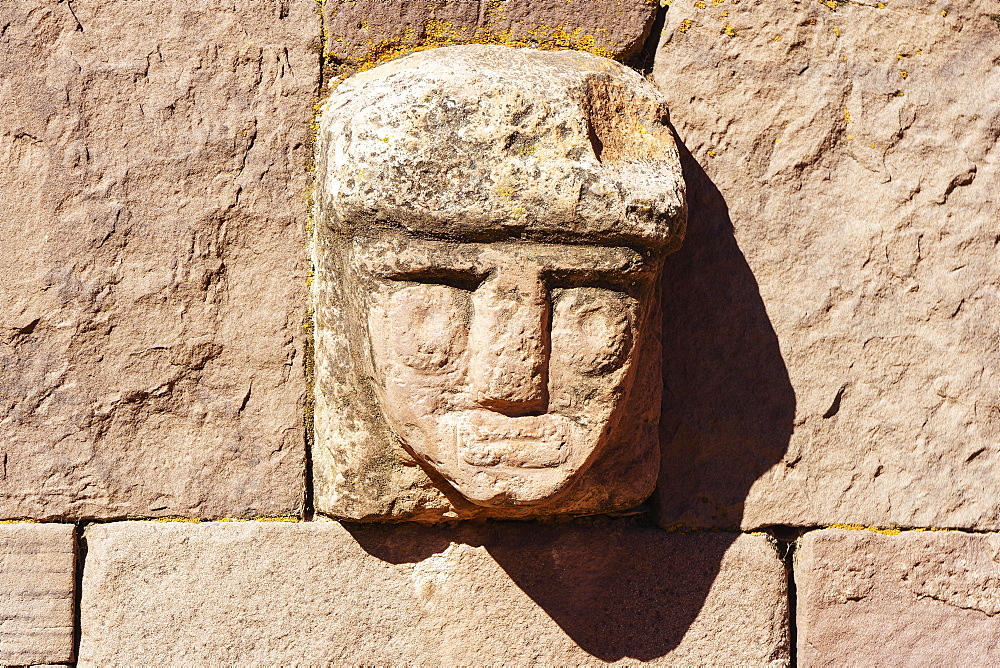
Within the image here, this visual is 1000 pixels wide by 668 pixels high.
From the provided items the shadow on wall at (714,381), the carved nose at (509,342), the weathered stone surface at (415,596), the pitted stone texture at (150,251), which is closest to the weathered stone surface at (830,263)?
the shadow on wall at (714,381)

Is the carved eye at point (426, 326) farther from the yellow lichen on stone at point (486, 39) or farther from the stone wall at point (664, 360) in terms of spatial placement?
the yellow lichen on stone at point (486, 39)

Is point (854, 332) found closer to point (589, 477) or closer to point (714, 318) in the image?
point (714, 318)

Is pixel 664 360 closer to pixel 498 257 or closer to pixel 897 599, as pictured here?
pixel 498 257

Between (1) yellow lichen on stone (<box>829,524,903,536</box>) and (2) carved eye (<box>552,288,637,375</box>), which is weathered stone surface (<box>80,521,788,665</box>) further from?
(2) carved eye (<box>552,288,637,375</box>)

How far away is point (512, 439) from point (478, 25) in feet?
2.56

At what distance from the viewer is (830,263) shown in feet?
5.57

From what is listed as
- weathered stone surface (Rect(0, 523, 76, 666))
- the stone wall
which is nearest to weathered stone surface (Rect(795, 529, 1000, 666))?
the stone wall

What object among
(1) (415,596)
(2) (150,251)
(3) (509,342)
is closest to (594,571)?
(1) (415,596)

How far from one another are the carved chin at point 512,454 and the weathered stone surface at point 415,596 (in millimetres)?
344

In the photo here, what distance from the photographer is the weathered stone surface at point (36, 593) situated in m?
1.60

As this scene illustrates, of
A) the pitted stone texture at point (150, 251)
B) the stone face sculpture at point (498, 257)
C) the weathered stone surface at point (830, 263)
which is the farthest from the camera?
the weathered stone surface at point (830, 263)

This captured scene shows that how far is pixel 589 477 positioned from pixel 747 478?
1.21 feet

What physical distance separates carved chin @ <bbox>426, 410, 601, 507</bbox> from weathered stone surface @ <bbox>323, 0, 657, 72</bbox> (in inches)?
28.1

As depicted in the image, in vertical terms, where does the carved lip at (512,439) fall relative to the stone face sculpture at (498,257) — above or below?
below
